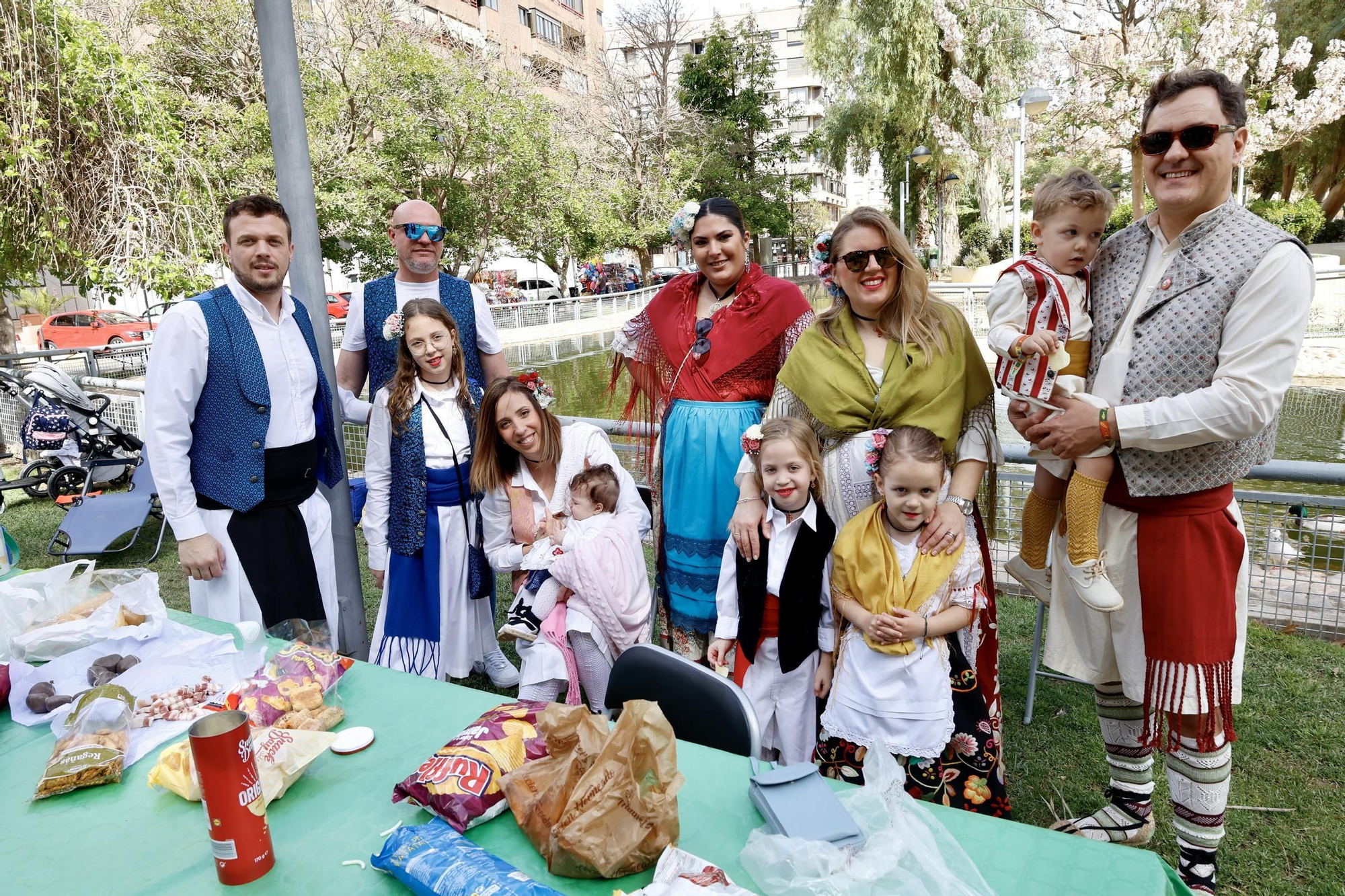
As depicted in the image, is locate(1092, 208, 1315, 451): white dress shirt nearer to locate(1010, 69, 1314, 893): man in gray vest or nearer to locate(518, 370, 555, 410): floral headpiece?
locate(1010, 69, 1314, 893): man in gray vest

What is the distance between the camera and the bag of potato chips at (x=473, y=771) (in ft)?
4.61

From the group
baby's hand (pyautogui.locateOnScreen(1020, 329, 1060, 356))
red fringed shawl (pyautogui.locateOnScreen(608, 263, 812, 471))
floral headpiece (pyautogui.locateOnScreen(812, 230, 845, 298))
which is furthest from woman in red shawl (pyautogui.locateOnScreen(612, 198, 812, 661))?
baby's hand (pyautogui.locateOnScreen(1020, 329, 1060, 356))

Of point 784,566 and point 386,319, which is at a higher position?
point 386,319

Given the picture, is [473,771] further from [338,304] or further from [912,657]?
[338,304]

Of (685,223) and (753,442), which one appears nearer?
(753,442)

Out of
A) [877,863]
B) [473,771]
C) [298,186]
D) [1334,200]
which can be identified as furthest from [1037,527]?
[1334,200]

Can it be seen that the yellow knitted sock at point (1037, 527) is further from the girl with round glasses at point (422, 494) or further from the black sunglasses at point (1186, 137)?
the girl with round glasses at point (422, 494)

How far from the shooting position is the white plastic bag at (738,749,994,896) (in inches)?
47.9

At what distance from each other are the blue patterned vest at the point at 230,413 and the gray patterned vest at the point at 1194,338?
272cm

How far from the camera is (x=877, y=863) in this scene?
125cm

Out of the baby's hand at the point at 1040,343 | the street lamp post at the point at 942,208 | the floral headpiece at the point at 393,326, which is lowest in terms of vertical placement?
the baby's hand at the point at 1040,343

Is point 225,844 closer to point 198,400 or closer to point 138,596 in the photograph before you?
point 138,596

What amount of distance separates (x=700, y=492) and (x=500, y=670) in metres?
1.53

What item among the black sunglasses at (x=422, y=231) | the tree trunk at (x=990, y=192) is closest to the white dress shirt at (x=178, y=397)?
the black sunglasses at (x=422, y=231)
